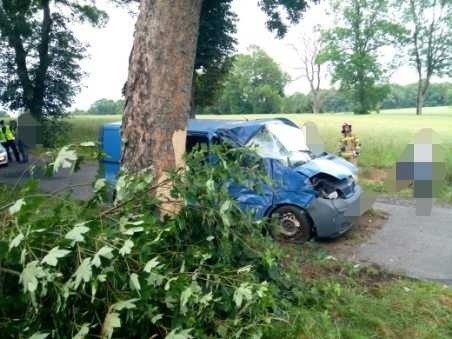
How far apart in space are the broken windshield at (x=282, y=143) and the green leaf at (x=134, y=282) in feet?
13.5

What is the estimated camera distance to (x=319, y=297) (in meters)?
3.78

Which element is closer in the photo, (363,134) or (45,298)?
(45,298)

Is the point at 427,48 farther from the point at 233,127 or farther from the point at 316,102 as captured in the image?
the point at 233,127

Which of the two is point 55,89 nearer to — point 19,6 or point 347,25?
point 19,6

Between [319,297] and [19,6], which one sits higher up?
[19,6]

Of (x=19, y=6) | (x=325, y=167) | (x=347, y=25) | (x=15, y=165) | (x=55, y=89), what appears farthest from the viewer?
(x=347, y=25)

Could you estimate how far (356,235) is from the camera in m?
6.61

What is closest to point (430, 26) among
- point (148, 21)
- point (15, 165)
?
point (15, 165)

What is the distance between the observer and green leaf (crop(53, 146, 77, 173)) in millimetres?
2145

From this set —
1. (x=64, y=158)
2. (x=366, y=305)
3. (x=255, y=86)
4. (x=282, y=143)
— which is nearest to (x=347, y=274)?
(x=366, y=305)

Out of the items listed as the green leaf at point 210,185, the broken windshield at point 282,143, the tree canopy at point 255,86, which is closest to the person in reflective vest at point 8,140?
the broken windshield at point 282,143

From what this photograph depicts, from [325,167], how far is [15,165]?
11.6 metres

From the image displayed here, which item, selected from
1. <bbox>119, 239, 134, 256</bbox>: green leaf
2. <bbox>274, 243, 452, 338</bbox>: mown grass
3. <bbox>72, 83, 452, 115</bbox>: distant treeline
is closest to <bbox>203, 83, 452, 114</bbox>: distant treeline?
<bbox>72, 83, 452, 115</bbox>: distant treeline

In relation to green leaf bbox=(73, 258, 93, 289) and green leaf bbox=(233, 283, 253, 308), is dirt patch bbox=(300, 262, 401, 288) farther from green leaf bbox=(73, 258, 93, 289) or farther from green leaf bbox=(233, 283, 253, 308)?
green leaf bbox=(73, 258, 93, 289)
